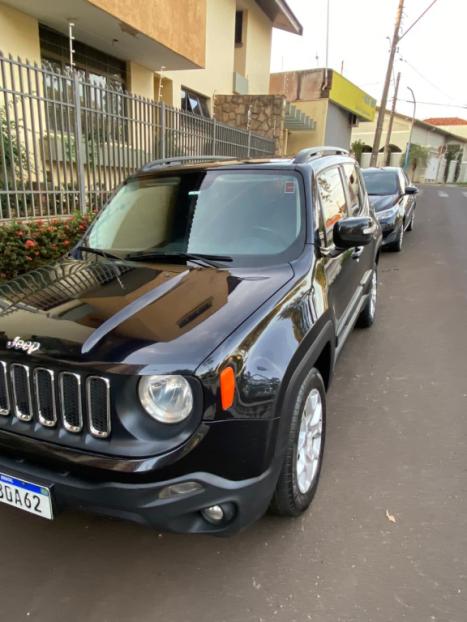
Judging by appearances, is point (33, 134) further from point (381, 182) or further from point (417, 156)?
point (417, 156)

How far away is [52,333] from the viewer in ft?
6.70

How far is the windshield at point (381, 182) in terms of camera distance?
10.4m

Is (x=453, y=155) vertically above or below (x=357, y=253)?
above

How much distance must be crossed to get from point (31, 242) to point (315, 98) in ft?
68.4

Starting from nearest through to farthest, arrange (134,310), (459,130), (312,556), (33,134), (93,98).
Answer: (134,310), (312,556), (33,134), (93,98), (459,130)

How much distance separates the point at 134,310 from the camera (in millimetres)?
2182

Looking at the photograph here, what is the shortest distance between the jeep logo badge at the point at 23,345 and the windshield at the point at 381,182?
9594 millimetres

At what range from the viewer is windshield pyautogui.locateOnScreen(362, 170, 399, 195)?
10.4 metres

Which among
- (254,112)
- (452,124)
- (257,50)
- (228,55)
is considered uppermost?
(452,124)

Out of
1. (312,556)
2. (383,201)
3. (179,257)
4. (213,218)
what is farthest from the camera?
(383,201)

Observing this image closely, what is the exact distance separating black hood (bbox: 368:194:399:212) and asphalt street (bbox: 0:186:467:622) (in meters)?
6.79

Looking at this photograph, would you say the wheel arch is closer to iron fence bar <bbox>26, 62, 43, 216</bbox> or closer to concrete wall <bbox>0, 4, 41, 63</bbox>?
iron fence bar <bbox>26, 62, 43, 216</bbox>

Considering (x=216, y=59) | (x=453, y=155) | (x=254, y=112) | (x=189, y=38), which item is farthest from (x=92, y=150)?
(x=453, y=155)

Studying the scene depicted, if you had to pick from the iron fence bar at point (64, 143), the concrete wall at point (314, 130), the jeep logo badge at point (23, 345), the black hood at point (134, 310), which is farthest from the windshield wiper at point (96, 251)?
the concrete wall at point (314, 130)
